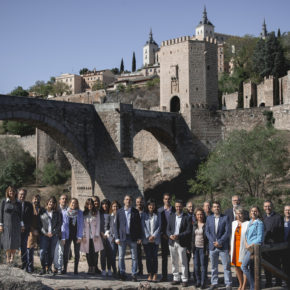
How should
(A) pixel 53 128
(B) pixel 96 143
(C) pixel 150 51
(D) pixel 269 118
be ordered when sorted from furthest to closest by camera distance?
(C) pixel 150 51
(D) pixel 269 118
(B) pixel 96 143
(A) pixel 53 128

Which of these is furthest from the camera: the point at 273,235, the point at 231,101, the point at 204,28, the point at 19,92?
the point at 204,28

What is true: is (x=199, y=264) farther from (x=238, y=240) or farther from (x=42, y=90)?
A: (x=42, y=90)

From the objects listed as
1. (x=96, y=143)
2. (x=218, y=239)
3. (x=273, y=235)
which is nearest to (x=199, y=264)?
(x=218, y=239)

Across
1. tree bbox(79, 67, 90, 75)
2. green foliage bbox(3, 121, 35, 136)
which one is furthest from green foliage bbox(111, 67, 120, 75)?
green foliage bbox(3, 121, 35, 136)

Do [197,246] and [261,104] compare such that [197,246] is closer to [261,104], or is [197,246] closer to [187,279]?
[187,279]

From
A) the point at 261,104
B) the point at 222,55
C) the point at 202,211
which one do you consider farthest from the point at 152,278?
the point at 222,55

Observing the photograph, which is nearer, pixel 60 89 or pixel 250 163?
pixel 250 163

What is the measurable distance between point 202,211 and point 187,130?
21.7m

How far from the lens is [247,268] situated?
25.9ft

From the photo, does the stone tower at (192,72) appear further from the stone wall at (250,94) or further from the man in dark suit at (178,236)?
the man in dark suit at (178,236)

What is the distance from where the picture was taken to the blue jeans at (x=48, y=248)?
29.4ft

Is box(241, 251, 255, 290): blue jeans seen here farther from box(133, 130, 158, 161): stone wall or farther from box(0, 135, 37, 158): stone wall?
box(0, 135, 37, 158): stone wall

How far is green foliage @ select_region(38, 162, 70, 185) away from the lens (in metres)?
33.8

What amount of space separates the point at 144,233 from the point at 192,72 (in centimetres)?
2351
